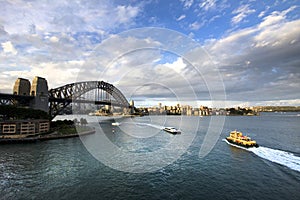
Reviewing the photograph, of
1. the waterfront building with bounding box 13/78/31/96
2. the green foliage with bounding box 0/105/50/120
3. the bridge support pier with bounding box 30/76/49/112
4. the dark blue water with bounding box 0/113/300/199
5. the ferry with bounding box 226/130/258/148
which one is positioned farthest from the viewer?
the bridge support pier with bounding box 30/76/49/112

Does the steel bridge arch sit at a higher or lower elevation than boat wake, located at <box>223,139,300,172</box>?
higher

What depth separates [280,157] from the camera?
1345cm

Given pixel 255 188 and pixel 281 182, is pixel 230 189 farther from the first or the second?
pixel 281 182

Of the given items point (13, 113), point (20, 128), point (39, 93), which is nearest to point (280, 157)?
point (20, 128)

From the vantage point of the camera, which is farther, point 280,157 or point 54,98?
point 54,98

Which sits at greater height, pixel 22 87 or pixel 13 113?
pixel 22 87

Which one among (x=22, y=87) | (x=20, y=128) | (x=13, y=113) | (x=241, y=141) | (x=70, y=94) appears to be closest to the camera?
(x=241, y=141)

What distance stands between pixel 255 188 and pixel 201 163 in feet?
13.4

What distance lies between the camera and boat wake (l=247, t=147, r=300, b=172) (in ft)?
38.4

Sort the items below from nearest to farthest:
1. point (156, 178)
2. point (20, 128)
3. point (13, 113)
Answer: point (156, 178)
point (20, 128)
point (13, 113)

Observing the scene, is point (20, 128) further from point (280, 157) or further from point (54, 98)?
point (280, 157)

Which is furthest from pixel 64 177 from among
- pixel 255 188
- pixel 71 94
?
pixel 71 94

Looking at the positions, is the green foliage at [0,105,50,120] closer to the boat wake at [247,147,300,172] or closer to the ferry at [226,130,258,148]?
the ferry at [226,130,258,148]

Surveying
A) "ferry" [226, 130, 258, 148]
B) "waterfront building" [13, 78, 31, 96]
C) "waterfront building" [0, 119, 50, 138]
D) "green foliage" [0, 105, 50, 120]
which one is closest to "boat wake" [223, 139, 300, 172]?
"ferry" [226, 130, 258, 148]
